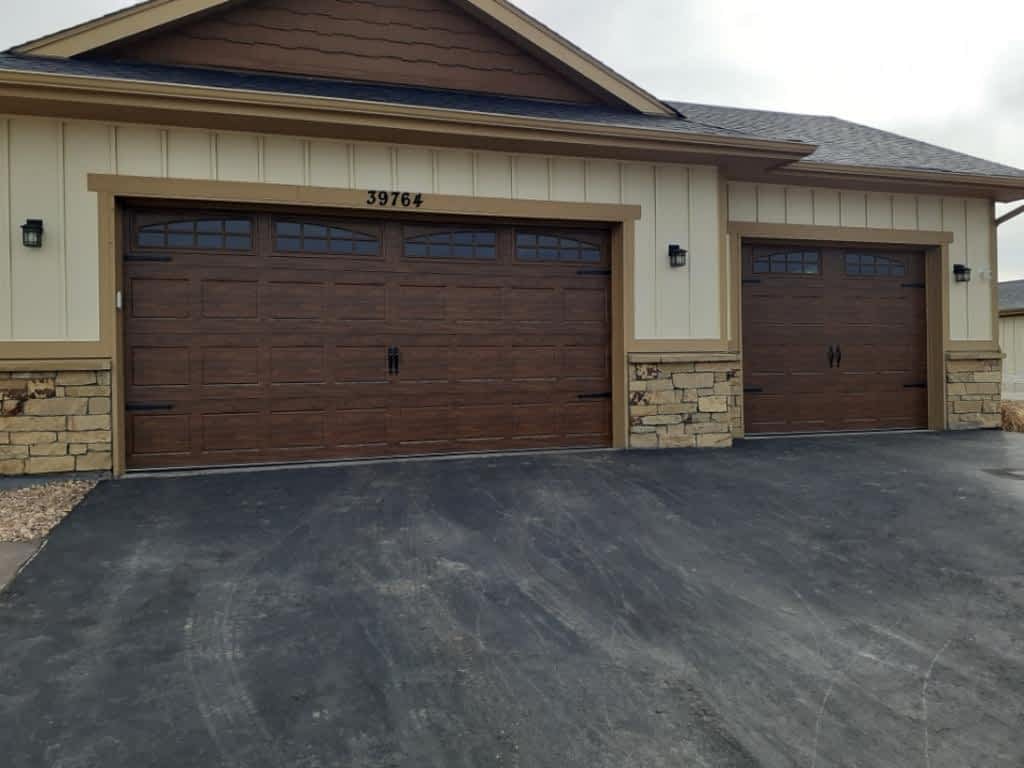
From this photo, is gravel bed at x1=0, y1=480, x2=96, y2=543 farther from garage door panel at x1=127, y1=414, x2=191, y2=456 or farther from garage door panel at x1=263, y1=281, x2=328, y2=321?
garage door panel at x1=263, y1=281, x2=328, y2=321

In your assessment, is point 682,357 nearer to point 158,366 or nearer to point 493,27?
point 493,27

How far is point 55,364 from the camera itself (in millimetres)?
5359

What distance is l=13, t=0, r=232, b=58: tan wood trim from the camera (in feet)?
19.4

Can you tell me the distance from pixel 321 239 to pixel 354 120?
116cm

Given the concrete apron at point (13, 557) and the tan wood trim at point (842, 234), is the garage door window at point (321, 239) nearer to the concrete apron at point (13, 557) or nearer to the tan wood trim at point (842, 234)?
the concrete apron at point (13, 557)

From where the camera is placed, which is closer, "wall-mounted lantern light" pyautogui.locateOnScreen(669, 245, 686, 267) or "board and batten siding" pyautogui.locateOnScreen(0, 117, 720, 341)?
"board and batten siding" pyautogui.locateOnScreen(0, 117, 720, 341)

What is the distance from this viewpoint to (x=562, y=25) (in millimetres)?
12125

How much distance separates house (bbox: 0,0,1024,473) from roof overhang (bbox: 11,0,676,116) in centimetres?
2

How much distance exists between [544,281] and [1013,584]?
467cm

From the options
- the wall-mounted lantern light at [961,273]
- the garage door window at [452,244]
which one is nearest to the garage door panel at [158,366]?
the garage door window at [452,244]

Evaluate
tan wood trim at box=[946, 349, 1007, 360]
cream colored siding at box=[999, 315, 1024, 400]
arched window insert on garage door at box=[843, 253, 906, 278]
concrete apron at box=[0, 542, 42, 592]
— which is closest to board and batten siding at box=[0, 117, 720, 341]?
concrete apron at box=[0, 542, 42, 592]

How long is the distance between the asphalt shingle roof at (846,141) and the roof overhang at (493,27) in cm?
107

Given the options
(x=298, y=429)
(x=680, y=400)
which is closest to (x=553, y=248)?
(x=680, y=400)

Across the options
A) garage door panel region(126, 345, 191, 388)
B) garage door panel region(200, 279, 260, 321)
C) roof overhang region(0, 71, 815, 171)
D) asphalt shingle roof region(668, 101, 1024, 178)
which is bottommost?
garage door panel region(126, 345, 191, 388)
